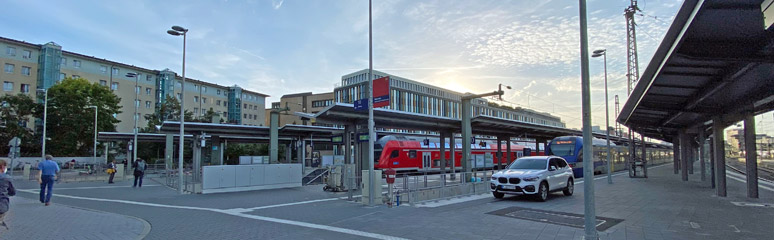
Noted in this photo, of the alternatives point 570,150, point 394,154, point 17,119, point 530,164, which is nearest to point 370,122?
point 530,164

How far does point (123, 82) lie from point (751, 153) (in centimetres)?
7901

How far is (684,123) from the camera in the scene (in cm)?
2441

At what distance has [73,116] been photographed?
167ft

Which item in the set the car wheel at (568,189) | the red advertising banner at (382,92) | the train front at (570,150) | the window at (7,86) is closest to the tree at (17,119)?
the window at (7,86)

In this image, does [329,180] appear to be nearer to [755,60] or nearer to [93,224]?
[93,224]

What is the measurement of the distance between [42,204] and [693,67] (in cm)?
1939

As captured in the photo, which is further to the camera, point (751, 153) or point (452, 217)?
point (751, 153)

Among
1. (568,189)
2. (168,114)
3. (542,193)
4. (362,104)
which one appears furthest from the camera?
(168,114)

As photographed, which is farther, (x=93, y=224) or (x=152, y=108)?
(x=152, y=108)

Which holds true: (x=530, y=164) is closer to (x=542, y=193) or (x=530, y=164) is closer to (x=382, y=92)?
(x=542, y=193)

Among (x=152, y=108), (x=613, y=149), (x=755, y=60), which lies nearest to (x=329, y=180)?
(x=755, y=60)

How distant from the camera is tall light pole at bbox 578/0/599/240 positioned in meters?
7.24

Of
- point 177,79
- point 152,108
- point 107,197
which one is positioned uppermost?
point 177,79

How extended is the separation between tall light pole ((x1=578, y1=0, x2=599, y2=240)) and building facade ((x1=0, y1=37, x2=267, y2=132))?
139 feet
